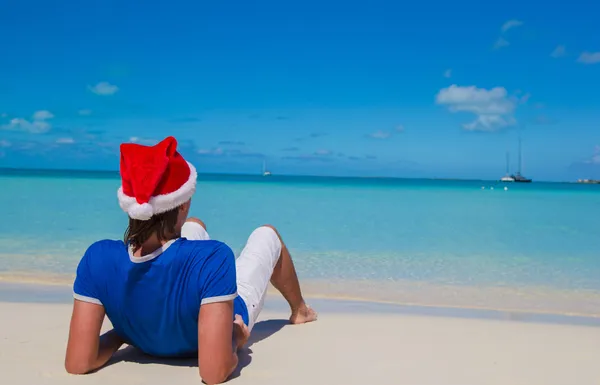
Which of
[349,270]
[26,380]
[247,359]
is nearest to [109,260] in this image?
[26,380]

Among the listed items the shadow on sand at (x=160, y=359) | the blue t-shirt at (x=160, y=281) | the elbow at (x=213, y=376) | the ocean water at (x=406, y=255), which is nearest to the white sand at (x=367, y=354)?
the shadow on sand at (x=160, y=359)

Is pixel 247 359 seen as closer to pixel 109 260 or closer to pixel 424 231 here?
pixel 109 260

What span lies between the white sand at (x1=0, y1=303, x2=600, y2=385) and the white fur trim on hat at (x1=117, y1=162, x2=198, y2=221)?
0.89m

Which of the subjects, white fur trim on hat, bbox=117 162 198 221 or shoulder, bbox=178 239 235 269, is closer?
white fur trim on hat, bbox=117 162 198 221

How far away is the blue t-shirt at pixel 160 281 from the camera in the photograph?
86.4 inches

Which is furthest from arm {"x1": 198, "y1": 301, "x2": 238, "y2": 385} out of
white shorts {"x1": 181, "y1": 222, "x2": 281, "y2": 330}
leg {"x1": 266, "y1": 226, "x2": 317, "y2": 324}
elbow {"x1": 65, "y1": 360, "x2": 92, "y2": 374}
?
leg {"x1": 266, "y1": 226, "x2": 317, "y2": 324}

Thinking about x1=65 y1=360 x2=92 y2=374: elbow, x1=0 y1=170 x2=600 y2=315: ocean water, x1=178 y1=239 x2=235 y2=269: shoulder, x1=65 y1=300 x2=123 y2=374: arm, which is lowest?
x1=0 y1=170 x2=600 y2=315: ocean water

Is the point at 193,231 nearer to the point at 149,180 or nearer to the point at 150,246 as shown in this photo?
the point at 150,246

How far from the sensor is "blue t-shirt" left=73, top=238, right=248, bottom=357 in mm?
2195

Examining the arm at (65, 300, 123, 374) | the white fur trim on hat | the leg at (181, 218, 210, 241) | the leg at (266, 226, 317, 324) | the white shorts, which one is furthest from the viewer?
the leg at (266, 226, 317, 324)

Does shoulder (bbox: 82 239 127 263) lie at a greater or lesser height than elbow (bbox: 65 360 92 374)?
greater

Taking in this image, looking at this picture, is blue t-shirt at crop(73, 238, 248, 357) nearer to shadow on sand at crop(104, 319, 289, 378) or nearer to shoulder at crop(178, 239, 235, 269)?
shoulder at crop(178, 239, 235, 269)

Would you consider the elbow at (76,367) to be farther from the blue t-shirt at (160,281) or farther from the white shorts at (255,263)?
the white shorts at (255,263)

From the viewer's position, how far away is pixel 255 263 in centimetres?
295
